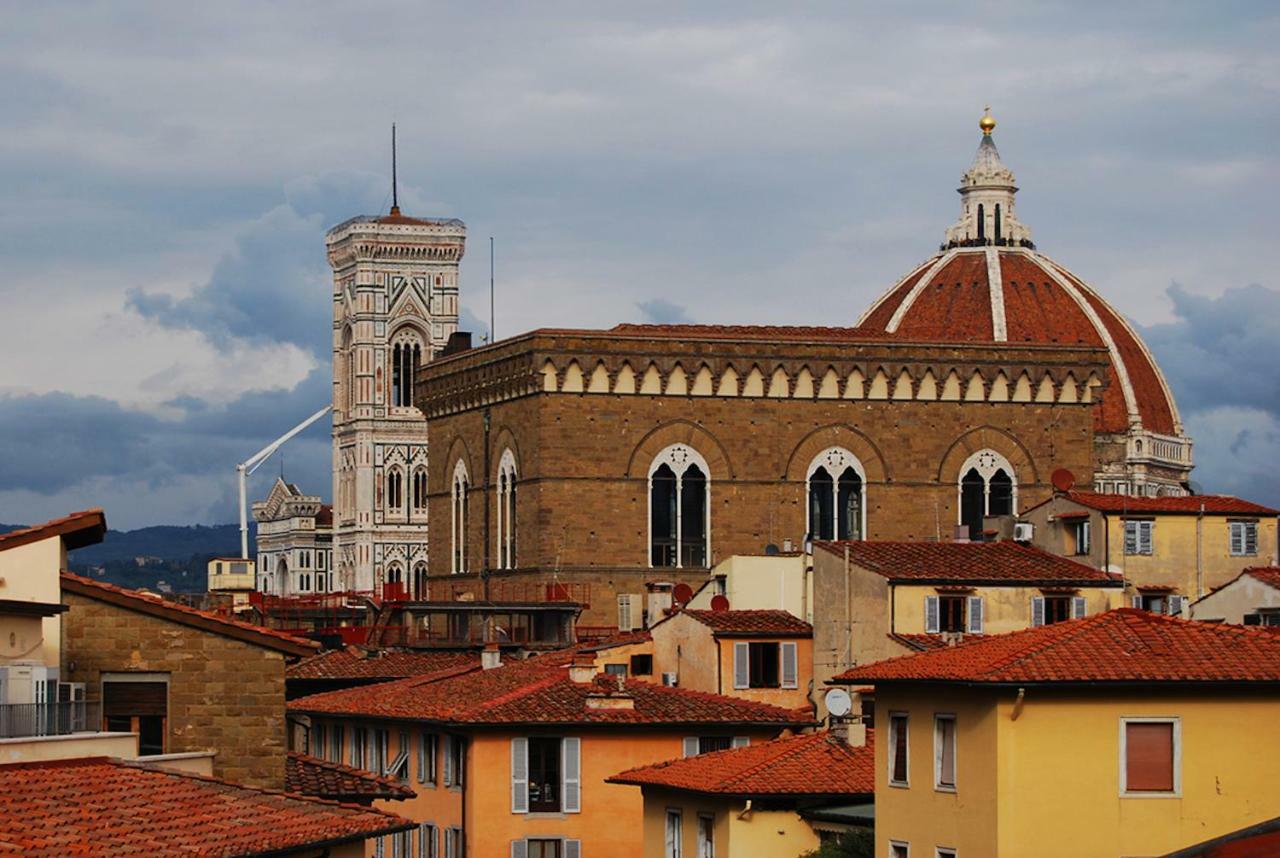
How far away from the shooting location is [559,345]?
75750mm

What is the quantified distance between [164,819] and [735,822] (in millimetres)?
12888

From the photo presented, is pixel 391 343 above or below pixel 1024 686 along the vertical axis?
above

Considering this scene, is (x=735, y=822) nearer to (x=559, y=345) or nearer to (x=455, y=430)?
(x=559, y=345)

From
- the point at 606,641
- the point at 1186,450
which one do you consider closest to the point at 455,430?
the point at 606,641

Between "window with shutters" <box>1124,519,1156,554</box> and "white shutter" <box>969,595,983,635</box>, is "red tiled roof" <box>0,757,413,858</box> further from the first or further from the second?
"window with shutters" <box>1124,519,1156,554</box>

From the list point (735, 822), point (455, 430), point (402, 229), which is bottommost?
point (735, 822)

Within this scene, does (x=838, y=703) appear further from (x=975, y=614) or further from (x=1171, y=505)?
(x=1171, y=505)

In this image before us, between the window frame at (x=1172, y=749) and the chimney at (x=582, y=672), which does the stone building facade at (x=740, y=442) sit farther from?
the window frame at (x=1172, y=749)

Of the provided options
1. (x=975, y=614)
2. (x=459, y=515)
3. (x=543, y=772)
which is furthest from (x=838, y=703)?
(x=459, y=515)

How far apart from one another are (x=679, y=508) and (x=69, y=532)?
45073 millimetres

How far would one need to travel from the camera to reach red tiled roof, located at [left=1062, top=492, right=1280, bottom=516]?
201 feet

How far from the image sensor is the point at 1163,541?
6053cm

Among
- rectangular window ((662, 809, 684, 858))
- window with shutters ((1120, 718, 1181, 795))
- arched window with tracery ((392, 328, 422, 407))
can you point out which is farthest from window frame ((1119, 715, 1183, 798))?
arched window with tracery ((392, 328, 422, 407))

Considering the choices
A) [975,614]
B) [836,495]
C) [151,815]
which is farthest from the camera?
[836,495]
